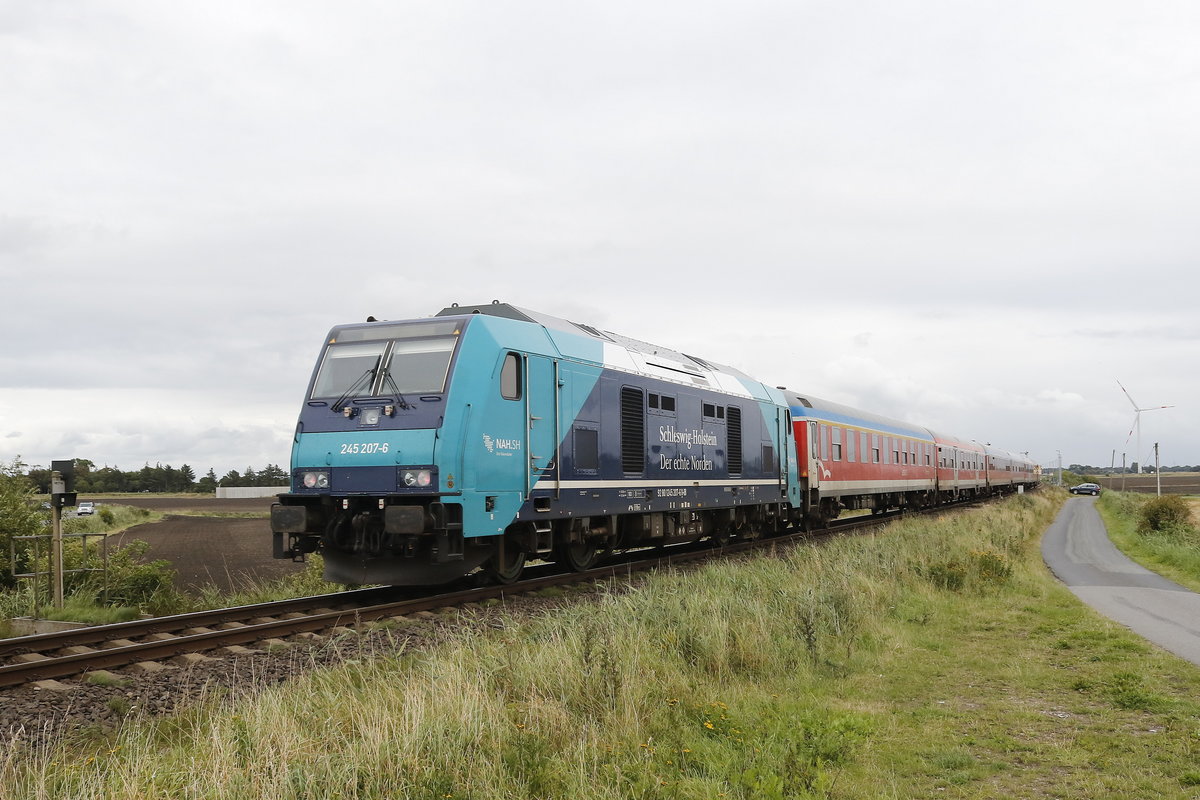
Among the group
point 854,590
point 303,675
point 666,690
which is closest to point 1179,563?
point 854,590

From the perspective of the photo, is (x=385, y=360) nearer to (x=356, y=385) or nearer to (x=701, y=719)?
(x=356, y=385)

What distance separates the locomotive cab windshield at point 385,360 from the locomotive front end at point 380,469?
0.05ft

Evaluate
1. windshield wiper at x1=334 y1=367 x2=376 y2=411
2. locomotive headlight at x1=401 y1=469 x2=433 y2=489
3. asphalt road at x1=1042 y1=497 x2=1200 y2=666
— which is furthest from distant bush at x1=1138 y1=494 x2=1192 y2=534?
windshield wiper at x1=334 y1=367 x2=376 y2=411

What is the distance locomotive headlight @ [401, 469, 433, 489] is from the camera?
1094 centimetres

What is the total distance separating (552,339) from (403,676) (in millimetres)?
6672

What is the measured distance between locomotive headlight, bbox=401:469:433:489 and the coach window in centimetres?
156

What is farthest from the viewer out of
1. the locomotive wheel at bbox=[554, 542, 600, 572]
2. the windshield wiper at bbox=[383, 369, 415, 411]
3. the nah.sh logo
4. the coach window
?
the locomotive wheel at bbox=[554, 542, 600, 572]

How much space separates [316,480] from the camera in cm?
1173

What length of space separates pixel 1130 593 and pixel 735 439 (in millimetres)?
7634

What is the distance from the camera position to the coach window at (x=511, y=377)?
1200 centimetres

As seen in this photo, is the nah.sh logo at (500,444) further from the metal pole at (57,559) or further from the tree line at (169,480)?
the tree line at (169,480)

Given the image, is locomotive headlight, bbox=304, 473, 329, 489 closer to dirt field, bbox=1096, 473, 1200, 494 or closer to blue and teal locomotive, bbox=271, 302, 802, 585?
blue and teal locomotive, bbox=271, 302, 802, 585

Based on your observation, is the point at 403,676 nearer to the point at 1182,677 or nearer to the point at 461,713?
the point at 461,713

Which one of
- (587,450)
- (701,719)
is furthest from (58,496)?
(701,719)
